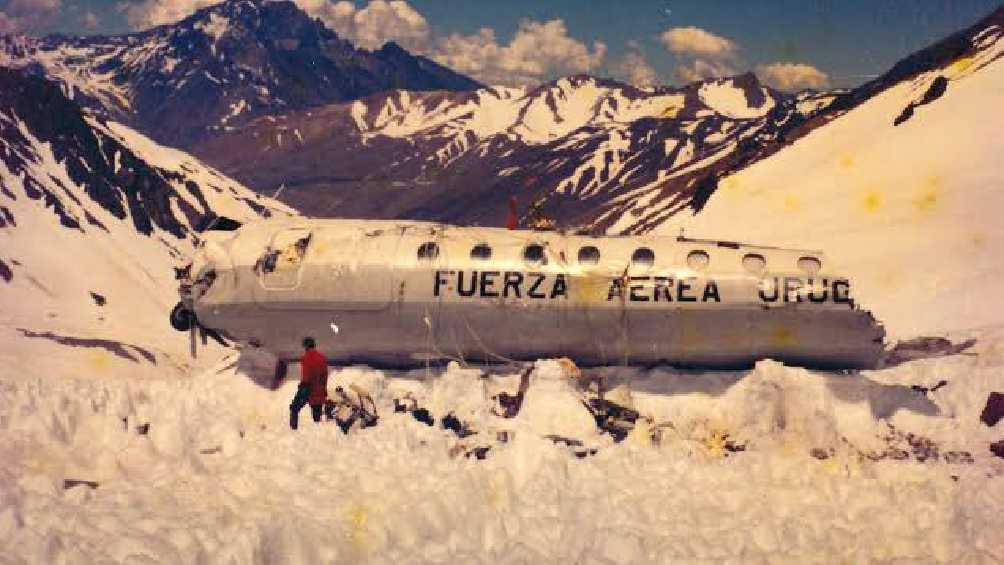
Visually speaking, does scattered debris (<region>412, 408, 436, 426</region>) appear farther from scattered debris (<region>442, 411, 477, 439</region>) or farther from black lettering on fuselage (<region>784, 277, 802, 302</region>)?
black lettering on fuselage (<region>784, 277, 802, 302</region>)

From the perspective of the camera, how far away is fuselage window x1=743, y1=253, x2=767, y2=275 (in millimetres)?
23109

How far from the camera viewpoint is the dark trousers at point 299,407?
812 inches

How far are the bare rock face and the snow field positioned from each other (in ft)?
0.96

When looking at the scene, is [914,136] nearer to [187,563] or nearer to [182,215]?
[187,563]

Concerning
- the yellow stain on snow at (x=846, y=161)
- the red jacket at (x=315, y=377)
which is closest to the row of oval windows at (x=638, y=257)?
the red jacket at (x=315, y=377)

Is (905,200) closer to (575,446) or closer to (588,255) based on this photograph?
(588,255)

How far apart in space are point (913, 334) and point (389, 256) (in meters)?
21.2

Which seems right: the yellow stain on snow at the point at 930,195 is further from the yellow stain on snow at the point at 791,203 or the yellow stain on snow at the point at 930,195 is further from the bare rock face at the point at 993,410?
the bare rock face at the point at 993,410

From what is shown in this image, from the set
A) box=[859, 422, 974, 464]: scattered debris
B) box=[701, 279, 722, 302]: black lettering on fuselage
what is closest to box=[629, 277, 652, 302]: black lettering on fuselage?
box=[701, 279, 722, 302]: black lettering on fuselage

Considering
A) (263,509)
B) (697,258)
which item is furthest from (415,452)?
(697,258)

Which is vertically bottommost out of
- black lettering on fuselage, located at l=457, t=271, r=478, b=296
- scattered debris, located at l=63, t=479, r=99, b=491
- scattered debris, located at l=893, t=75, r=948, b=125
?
scattered debris, located at l=63, t=479, r=99, b=491

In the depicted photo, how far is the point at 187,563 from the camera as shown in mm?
12562

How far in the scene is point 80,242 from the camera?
335 ft

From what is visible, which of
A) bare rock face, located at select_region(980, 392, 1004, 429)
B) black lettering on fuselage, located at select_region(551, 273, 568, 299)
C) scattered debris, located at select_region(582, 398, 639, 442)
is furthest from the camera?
black lettering on fuselage, located at select_region(551, 273, 568, 299)
